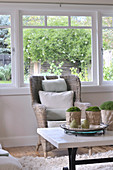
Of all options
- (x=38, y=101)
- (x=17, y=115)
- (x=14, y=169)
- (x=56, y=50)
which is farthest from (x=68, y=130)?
(x=56, y=50)

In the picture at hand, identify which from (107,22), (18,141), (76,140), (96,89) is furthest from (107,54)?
(76,140)

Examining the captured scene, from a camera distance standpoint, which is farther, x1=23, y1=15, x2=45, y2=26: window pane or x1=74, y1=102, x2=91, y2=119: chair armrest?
x1=23, y1=15, x2=45, y2=26: window pane

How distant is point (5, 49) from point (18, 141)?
1506mm

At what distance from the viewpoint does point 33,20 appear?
5.41 metres

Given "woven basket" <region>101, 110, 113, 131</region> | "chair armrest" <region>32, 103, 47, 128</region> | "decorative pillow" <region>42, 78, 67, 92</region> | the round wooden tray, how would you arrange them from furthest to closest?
"decorative pillow" <region>42, 78, 67, 92</region>, "chair armrest" <region>32, 103, 47, 128</region>, "woven basket" <region>101, 110, 113, 131</region>, the round wooden tray

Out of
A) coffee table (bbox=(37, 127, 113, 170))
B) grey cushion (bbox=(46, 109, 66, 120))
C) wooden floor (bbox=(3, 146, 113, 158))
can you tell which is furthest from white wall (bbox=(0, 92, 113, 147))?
coffee table (bbox=(37, 127, 113, 170))

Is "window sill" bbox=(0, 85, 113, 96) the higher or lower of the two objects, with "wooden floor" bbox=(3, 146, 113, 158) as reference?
higher

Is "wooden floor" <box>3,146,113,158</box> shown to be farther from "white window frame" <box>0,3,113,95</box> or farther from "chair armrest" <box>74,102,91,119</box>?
"white window frame" <box>0,3,113,95</box>

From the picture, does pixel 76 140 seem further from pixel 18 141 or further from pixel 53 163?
pixel 18 141

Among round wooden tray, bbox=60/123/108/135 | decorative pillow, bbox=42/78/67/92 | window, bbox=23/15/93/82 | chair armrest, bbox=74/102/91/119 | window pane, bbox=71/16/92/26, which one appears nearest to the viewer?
round wooden tray, bbox=60/123/108/135

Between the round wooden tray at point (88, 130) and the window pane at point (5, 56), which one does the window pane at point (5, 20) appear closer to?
the window pane at point (5, 56)

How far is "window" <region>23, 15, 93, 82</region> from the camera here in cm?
541

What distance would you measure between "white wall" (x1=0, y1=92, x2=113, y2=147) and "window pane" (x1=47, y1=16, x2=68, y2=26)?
130 centimetres

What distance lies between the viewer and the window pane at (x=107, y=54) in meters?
5.68
